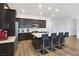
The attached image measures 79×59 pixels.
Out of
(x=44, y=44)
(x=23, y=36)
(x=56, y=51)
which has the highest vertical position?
(x=23, y=36)

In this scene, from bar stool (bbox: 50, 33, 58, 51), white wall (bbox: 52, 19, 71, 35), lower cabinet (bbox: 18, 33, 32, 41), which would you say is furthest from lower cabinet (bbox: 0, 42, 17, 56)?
lower cabinet (bbox: 18, 33, 32, 41)

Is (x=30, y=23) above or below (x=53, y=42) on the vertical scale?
above

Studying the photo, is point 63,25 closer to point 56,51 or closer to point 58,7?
point 58,7

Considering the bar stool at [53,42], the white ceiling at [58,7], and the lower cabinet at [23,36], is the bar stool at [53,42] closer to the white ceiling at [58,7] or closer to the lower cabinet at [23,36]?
the white ceiling at [58,7]

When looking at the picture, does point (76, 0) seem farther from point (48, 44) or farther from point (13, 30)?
point (48, 44)

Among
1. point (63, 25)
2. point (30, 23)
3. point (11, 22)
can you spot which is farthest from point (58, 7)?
point (30, 23)

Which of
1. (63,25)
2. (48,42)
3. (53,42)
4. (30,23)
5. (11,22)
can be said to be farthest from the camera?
(30,23)

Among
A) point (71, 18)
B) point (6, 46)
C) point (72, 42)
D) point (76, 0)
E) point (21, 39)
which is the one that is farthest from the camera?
point (21, 39)

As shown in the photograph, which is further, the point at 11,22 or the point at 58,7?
the point at 58,7

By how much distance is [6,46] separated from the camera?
2627 mm

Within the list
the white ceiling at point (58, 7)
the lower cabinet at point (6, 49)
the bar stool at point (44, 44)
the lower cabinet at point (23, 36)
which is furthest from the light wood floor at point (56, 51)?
the lower cabinet at point (23, 36)

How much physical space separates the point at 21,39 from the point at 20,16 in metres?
1.85

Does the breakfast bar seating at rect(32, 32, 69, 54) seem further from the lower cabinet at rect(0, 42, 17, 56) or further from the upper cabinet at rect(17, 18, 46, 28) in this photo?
the upper cabinet at rect(17, 18, 46, 28)

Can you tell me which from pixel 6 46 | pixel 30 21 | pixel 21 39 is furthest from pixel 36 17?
pixel 6 46
